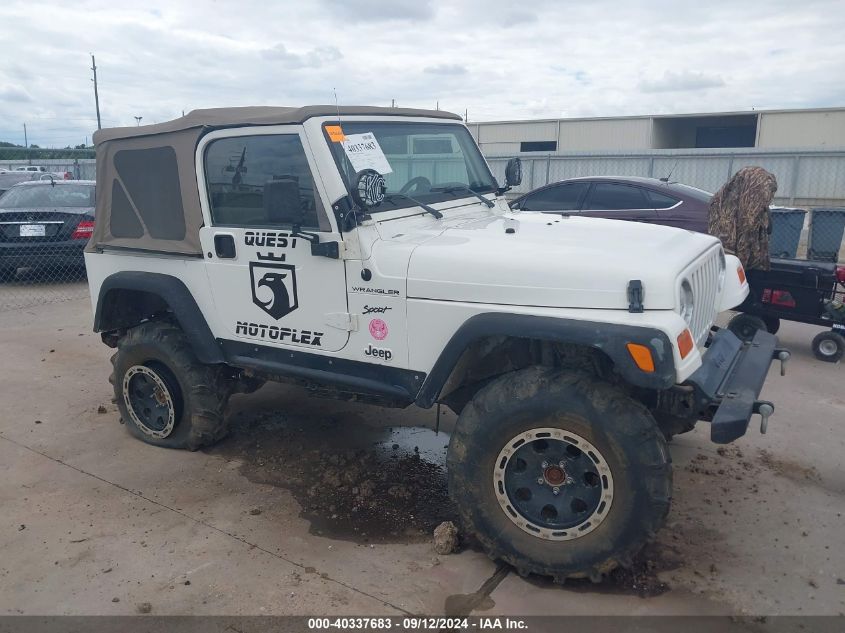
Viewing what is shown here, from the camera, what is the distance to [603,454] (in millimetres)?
3121

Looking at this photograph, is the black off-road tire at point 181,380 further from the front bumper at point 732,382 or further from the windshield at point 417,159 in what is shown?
the front bumper at point 732,382

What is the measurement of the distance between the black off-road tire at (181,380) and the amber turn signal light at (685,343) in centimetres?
304

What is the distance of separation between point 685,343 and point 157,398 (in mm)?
3513

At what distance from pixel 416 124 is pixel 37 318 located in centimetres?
628

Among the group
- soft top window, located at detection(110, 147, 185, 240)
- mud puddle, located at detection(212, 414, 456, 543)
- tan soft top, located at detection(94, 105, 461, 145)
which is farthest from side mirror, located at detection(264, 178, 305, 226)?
mud puddle, located at detection(212, 414, 456, 543)

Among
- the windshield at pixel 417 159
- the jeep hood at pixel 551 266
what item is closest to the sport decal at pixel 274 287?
the windshield at pixel 417 159

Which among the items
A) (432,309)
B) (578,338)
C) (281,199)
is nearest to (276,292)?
(281,199)

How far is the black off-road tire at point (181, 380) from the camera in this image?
182 inches

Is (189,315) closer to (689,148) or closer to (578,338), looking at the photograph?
(578,338)

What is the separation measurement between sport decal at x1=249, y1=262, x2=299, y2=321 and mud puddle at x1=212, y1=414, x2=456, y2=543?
1128 mm

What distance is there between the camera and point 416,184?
167 inches

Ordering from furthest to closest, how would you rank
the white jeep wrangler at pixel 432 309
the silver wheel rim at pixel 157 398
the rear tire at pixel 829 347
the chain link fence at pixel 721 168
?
the chain link fence at pixel 721 168, the rear tire at pixel 829 347, the silver wheel rim at pixel 157 398, the white jeep wrangler at pixel 432 309

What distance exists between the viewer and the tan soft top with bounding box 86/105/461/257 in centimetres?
414

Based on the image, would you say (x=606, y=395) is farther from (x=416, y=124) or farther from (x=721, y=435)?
(x=416, y=124)
